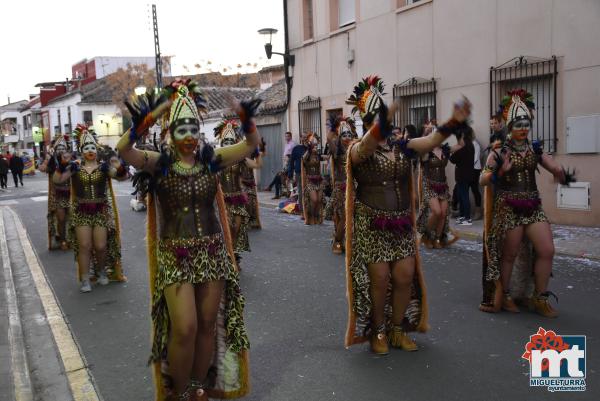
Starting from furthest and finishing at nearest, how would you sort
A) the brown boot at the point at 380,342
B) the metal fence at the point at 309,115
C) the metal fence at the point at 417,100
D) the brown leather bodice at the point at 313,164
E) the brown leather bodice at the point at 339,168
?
the metal fence at the point at 309,115, the metal fence at the point at 417,100, the brown leather bodice at the point at 313,164, the brown leather bodice at the point at 339,168, the brown boot at the point at 380,342

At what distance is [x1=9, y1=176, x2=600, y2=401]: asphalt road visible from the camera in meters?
4.35

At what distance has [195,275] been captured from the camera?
3797 millimetres

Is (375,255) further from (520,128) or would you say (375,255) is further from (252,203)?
(252,203)

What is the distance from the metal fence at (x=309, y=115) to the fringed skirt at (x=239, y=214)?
935 cm

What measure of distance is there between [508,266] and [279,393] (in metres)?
2.84

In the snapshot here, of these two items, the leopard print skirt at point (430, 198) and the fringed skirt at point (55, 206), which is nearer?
the leopard print skirt at point (430, 198)

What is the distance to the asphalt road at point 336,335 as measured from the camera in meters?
4.35

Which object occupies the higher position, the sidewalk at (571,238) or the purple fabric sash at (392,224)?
the purple fabric sash at (392,224)

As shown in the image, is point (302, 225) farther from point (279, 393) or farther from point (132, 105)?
point (132, 105)

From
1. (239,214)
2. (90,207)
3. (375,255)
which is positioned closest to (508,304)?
(375,255)

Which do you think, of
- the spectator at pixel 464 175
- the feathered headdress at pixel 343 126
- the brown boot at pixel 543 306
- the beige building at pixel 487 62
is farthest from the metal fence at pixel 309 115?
the brown boot at pixel 543 306

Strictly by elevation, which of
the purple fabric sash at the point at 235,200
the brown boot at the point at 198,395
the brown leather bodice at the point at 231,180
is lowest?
the brown boot at the point at 198,395

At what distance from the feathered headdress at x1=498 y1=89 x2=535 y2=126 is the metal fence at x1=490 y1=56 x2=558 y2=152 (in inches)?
209

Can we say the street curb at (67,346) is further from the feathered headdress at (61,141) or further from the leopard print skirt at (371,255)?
the leopard print skirt at (371,255)
